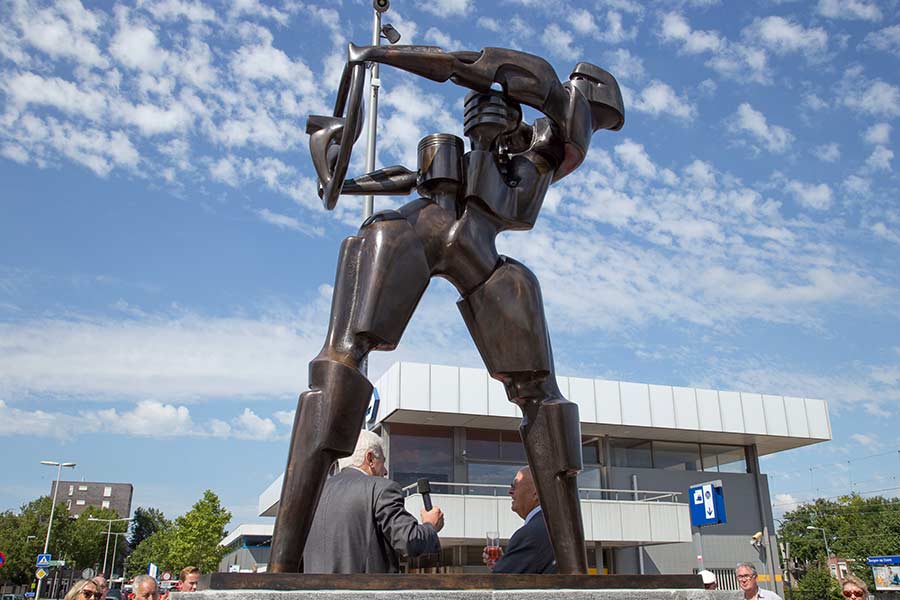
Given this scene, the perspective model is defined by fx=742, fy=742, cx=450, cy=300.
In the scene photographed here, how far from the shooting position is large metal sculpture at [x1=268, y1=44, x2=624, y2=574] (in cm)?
304

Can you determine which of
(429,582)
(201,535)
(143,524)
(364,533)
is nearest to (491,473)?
(364,533)

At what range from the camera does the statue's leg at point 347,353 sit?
2924 mm

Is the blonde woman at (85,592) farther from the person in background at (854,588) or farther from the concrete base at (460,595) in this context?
the person in background at (854,588)

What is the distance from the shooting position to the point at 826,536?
68.8 metres

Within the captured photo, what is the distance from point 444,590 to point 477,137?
2275 millimetres

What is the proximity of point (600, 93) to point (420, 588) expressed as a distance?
290 centimetres

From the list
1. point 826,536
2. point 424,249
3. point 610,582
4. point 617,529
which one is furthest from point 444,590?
point 826,536

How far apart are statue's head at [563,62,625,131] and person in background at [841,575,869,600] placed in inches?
173

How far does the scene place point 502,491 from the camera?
23.2 meters

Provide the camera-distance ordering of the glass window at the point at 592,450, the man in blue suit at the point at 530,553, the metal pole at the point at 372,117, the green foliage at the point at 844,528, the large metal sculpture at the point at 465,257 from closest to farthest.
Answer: the large metal sculpture at the point at 465,257
the man in blue suit at the point at 530,553
the metal pole at the point at 372,117
the glass window at the point at 592,450
the green foliage at the point at 844,528

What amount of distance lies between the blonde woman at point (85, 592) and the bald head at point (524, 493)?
3.76 meters

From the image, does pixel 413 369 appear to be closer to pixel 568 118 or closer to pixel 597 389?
pixel 597 389

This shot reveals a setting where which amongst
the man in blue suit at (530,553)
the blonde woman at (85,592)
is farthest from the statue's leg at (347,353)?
the blonde woman at (85,592)

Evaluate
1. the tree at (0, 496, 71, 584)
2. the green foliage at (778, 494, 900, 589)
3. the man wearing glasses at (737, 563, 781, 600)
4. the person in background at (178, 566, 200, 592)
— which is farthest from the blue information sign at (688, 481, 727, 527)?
the tree at (0, 496, 71, 584)
